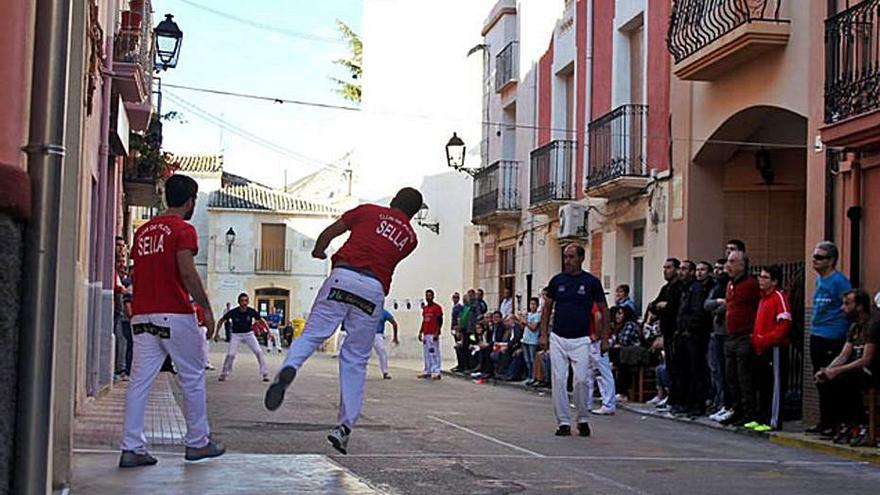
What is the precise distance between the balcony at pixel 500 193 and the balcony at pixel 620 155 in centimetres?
778

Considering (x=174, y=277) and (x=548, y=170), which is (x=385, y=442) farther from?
(x=548, y=170)

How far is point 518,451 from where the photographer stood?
11.4 meters

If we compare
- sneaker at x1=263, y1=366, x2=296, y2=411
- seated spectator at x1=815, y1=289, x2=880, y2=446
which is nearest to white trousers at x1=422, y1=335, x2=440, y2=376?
seated spectator at x1=815, y1=289, x2=880, y2=446

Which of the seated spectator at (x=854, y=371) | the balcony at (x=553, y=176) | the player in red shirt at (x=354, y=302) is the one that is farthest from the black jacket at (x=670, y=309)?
the balcony at (x=553, y=176)

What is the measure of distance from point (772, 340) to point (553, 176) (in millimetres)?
14080

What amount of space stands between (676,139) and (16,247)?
1816 centimetres

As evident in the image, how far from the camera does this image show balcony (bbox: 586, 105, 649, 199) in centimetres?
2355

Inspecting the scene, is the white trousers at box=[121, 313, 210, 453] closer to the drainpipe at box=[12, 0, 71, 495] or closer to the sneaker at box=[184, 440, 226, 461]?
the sneaker at box=[184, 440, 226, 461]

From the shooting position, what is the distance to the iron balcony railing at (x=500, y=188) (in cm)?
3350

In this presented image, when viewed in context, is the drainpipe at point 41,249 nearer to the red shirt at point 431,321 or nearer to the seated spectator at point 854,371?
the seated spectator at point 854,371

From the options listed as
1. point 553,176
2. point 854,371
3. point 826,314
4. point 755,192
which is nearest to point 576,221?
point 553,176

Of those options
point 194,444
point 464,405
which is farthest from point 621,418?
point 194,444

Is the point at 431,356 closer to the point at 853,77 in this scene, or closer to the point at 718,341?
the point at 718,341

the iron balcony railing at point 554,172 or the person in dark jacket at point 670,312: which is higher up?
the iron balcony railing at point 554,172
